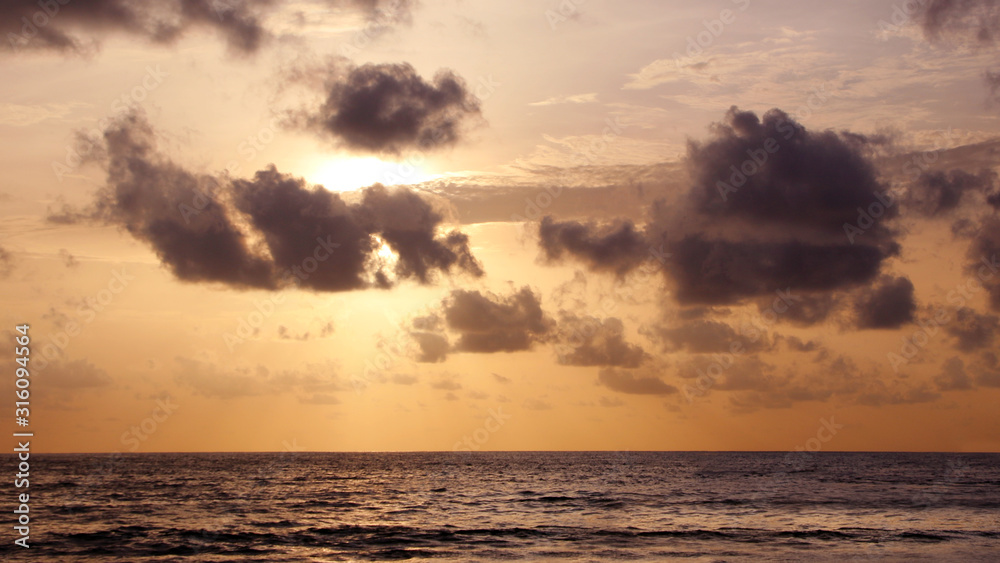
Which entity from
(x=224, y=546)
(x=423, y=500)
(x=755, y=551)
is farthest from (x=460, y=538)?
(x=423, y=500)

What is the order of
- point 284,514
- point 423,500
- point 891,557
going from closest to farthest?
point 891,557
point 284,514
point 423,500

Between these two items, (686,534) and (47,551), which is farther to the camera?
(686,534)

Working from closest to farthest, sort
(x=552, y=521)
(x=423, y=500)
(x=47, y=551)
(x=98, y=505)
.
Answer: (x=47, y=551)
(x=552, y=521)
(x=98, y=505)
(x=423, y=500)

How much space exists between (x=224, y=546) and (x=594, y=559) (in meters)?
25.3

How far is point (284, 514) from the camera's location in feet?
221

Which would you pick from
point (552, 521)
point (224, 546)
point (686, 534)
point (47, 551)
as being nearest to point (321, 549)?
point (224, 546)

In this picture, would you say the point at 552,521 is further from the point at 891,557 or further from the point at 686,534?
the point at 891,557

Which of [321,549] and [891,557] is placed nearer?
[891,557]

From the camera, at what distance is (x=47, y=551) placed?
4603 centimetres

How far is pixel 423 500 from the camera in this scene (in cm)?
8362

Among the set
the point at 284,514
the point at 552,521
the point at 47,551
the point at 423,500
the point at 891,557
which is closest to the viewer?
the point at 891,557

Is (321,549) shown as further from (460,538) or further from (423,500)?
(423,500)

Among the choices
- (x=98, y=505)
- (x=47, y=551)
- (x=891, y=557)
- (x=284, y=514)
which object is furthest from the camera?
(x=98, y=505)

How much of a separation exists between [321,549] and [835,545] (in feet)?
112
